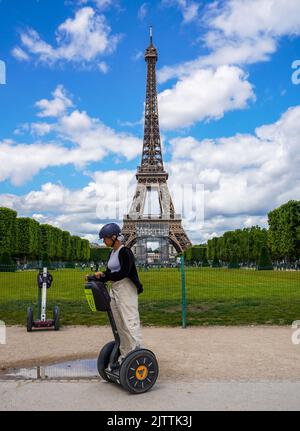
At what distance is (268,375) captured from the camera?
626 cm

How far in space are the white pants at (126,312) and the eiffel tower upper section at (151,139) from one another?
86.2 metres

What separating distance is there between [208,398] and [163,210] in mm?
85900

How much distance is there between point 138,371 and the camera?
5.46 metres

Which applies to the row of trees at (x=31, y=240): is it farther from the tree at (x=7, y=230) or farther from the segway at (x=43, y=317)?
the segway at (x=43, y=317)

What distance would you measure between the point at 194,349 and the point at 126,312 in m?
3.05

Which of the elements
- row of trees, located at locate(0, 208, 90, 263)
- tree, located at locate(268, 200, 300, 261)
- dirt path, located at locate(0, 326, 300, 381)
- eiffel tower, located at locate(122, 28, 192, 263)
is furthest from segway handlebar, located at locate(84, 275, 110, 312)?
eiffel tower, located at locate(122, 28, 192, 263)

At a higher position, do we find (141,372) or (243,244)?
(243,244)

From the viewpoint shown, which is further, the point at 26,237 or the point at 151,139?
the point at 151,139

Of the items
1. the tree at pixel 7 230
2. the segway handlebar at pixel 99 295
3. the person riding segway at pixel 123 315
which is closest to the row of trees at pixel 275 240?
the tree at pixel 7 230

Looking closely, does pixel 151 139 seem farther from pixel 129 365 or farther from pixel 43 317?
pixel 129 365

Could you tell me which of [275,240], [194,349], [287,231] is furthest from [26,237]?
[194,349]

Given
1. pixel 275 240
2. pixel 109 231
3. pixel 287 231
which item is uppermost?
pixel 287 231
